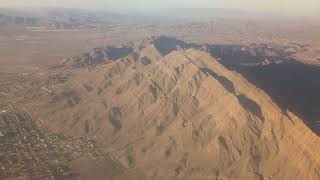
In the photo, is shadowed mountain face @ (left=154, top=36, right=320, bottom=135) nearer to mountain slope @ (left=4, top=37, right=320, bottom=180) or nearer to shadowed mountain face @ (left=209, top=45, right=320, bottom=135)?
shadowed mountain face @ (left=209, top=45, right=320, bottom=135)

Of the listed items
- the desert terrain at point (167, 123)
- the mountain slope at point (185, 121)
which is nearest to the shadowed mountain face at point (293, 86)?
the desert terrain at point (167, 123)

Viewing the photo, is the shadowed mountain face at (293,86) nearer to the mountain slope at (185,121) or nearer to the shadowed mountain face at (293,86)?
the shadowed mountain face at (293,86)

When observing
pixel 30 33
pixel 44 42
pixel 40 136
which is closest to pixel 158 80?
pixel 40 136

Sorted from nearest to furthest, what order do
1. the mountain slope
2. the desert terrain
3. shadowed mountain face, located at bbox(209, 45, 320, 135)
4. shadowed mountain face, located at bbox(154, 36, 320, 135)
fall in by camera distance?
1. the mountain slope
2. the desert terrain
3. shadowed mountain face, located at bbox(154, 36, 320, 135)
4. shadowed mountain face, located at bbox(209, 45, 320, 135)

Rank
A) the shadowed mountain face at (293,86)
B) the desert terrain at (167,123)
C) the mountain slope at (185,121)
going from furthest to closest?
the shadowed mountain face at (293,86), the desert terrain at (167,123), the mountain slope at (185,121)

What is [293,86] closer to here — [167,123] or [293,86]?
[293,86]

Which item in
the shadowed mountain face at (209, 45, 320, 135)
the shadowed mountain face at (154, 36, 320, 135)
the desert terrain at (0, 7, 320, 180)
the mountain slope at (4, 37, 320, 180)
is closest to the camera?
the mountain slope at (4, 37, 320, 180)

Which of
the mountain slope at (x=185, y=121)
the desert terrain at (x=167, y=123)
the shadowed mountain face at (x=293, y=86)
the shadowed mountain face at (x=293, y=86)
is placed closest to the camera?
the mountain slope at (x=185, y=121)

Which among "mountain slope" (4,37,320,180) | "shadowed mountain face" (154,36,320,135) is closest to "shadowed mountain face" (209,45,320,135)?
"shadowed mountain face" (154,36,320,135)

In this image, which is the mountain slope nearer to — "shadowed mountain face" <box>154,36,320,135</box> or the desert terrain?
the desert terrain

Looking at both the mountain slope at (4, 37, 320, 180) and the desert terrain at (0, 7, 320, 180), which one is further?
the desert terrain at (0, 7, 320, 180)
